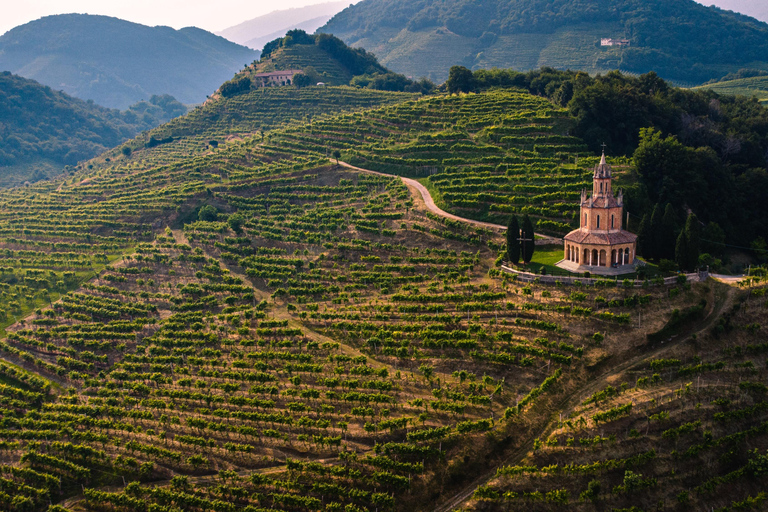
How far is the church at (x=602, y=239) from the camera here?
57125 millimetres

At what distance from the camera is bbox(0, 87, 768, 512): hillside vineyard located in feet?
140

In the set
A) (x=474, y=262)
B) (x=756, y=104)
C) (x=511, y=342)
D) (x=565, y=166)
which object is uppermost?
(x=756, y=104)

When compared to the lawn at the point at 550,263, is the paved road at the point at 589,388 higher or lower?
lower

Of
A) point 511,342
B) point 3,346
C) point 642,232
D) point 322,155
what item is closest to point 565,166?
point 642,232

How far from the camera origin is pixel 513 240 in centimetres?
6022

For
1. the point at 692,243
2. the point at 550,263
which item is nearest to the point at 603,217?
the point at 550,263

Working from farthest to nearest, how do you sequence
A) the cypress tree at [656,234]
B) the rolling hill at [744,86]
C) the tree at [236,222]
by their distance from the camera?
the rolling hill at [744,86] < the tree at [236,222] < the cypress tree at [656,234]

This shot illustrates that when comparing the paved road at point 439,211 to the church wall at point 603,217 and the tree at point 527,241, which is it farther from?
the church wall at point 603,217

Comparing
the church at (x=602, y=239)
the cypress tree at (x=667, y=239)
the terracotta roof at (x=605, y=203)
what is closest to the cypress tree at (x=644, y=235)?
the cypress tree at (x=667, y=239)

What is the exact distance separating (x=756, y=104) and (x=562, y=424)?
8177 centimetres

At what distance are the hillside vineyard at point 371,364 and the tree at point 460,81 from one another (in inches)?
1267

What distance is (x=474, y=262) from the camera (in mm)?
64375

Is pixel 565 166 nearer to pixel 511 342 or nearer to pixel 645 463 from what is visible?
pixel 511 342

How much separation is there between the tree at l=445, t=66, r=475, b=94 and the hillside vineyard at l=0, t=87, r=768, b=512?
106 ft
